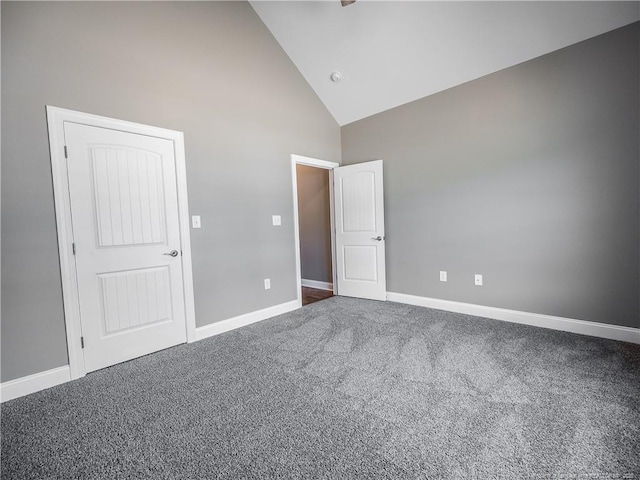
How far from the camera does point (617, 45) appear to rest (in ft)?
7.98

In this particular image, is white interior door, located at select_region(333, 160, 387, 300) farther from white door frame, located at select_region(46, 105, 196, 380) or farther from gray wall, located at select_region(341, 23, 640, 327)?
white door frame, located at select_region(46, 105, 196, 380)

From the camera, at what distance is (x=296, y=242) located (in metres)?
3.83

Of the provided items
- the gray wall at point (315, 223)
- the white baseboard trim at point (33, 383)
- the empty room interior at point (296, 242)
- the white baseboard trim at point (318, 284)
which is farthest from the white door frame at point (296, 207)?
the white baseboard trim at point (33, 383)

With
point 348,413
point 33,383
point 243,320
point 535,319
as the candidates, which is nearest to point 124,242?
point 33,383

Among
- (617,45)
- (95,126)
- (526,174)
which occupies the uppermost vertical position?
(617,45)

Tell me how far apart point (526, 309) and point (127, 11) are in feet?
15.2

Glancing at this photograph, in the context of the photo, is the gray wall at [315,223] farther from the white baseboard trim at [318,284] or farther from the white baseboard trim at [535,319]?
the white baseboard trim at [535,319]

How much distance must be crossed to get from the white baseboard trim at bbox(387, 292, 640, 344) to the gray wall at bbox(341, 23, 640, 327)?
2.7 inches

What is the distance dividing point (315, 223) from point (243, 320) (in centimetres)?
241

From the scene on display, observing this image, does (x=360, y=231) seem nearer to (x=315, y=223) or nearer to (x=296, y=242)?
(x=296, y=242)

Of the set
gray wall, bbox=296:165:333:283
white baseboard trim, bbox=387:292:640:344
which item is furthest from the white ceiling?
white baseboard trim, bbox=387:292:640:344

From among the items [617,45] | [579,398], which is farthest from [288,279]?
[617,45]

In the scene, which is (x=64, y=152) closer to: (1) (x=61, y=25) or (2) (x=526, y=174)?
(1) (x=61, y=25)

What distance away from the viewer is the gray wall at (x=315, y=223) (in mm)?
5031
